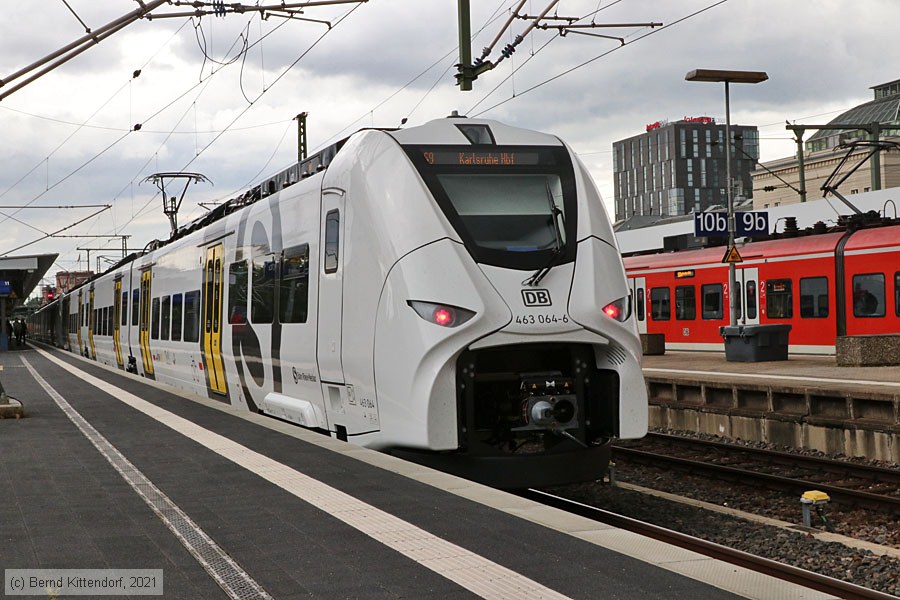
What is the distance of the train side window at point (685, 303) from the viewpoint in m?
28.2

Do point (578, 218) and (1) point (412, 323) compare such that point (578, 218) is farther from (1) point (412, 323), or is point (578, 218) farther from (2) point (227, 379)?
(2) point (227, 379)

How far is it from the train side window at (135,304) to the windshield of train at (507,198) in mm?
16571

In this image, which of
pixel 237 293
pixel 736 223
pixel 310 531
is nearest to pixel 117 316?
pixel 237 293

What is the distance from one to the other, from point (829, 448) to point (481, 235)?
8077 mm

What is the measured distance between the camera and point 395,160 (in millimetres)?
9023

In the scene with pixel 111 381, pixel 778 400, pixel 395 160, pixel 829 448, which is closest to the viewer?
pixel 395 160

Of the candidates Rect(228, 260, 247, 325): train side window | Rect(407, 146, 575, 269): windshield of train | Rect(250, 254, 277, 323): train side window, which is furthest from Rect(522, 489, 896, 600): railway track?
Rect(228, 260, 247, 325): train side window

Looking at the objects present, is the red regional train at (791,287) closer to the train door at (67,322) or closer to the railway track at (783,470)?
the railway track at (783,470)

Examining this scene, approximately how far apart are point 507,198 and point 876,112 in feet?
220

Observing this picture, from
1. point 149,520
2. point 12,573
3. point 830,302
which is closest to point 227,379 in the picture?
point 149,520

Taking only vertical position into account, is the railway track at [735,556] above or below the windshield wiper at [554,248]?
below

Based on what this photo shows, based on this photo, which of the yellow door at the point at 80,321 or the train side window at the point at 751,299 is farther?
the yellow door at the point at 80,321

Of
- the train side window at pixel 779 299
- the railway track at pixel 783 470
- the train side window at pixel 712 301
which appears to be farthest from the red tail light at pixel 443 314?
the train side window at pixel 712 301

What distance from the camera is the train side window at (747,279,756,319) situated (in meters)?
25.7
